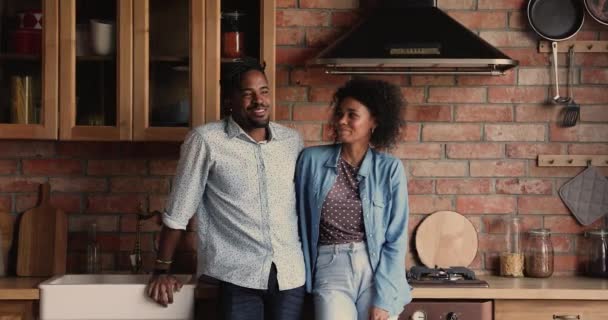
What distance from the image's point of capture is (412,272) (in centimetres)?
336

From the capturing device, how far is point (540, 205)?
11.9 feet

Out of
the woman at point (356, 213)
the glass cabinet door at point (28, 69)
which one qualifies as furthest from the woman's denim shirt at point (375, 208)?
the glass cabinet door at point (28, 69)

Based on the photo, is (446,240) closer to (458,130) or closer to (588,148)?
(458,130)

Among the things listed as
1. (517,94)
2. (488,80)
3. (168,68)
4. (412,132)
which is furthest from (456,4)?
(168,68)

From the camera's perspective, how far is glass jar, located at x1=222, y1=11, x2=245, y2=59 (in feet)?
10.9

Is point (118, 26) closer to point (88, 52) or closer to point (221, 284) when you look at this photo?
point (88, 52)

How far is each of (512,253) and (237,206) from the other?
1190mm

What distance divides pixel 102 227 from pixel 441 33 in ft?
4.78

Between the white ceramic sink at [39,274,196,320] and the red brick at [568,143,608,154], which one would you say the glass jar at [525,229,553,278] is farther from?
the white ceramic sink at [39,274,196,320]

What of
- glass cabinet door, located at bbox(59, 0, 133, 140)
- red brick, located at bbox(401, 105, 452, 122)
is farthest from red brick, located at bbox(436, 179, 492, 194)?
glass cabinet door, located at bbox(59, 0, 133, 140)

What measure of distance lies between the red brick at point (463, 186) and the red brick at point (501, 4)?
0.66 metres

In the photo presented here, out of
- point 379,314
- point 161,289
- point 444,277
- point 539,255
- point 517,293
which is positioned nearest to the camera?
point 379,314

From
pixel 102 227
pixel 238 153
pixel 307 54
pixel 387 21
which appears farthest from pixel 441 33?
pixel 102 227

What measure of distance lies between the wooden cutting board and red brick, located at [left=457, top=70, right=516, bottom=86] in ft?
5.21
